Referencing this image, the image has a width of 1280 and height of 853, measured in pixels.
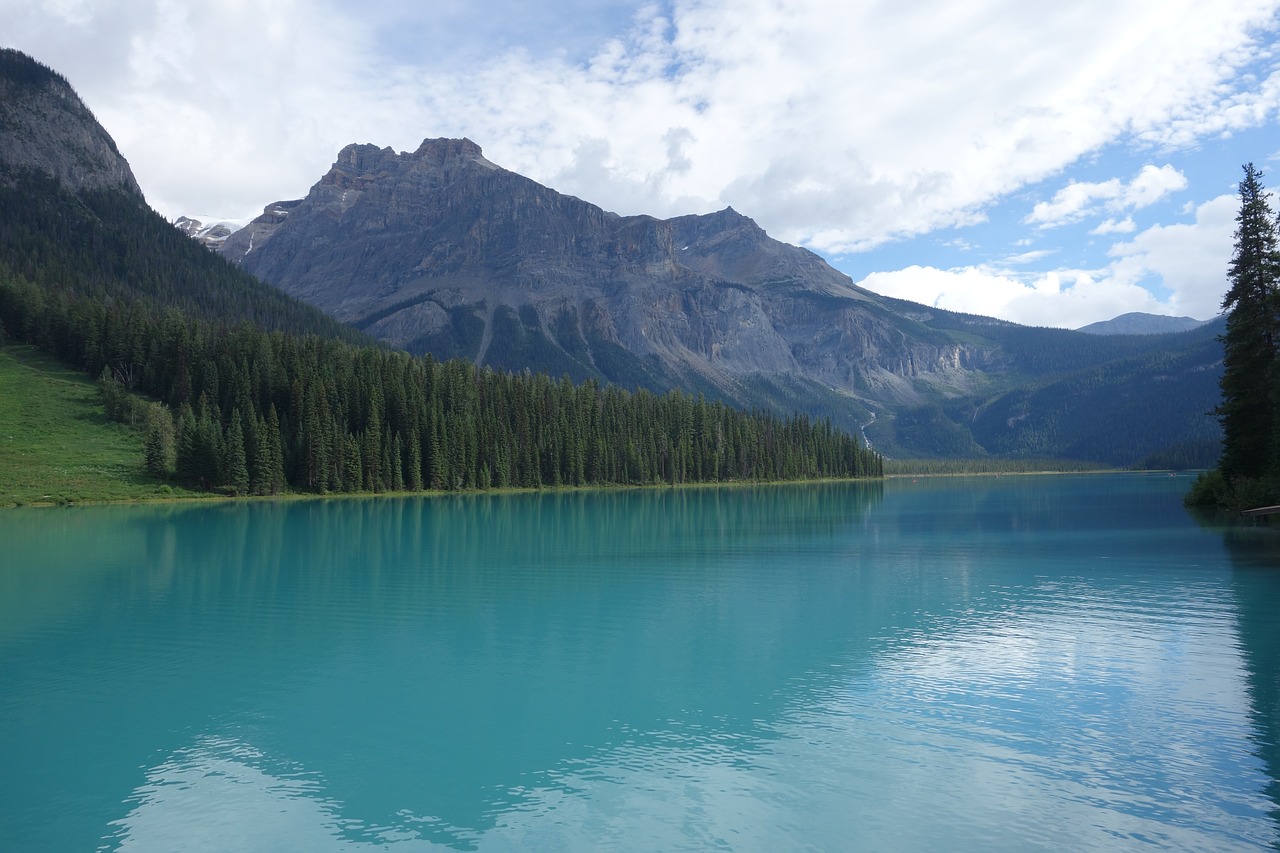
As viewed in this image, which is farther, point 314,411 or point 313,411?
point 314,411

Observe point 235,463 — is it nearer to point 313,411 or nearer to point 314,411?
point 313,411

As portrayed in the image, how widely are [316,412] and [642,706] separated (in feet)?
395


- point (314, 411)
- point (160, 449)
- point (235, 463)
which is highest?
point (314, 411)

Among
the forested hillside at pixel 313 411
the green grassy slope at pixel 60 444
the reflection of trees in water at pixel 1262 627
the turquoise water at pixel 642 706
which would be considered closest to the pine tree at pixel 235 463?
the forested hillside at pixel 313 411

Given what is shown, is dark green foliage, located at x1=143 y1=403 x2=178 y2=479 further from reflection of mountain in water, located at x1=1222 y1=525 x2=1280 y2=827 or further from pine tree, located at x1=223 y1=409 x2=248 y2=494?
reflection of mountain in water, located at x1=1222 y1=525 x2=1280 y2=827

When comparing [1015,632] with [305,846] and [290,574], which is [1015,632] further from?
[290,574]

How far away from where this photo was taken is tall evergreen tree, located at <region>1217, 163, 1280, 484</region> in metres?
61.7

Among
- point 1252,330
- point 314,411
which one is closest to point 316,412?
point 314,411

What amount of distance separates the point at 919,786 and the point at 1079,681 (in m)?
10.3

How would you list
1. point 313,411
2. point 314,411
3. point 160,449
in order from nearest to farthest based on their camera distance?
point 160,449 < point 313,411 < point 314,411

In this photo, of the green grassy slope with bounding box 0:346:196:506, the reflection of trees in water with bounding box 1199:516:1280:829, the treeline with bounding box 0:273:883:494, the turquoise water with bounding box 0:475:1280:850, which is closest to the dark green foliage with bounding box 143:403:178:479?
the treeline with bounding box 0:273:883:494

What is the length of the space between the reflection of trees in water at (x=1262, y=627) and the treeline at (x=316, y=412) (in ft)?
381

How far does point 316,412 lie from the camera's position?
13162 cm

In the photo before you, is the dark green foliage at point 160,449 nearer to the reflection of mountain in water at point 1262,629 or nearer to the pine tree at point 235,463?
the pine tree at point 235,463
